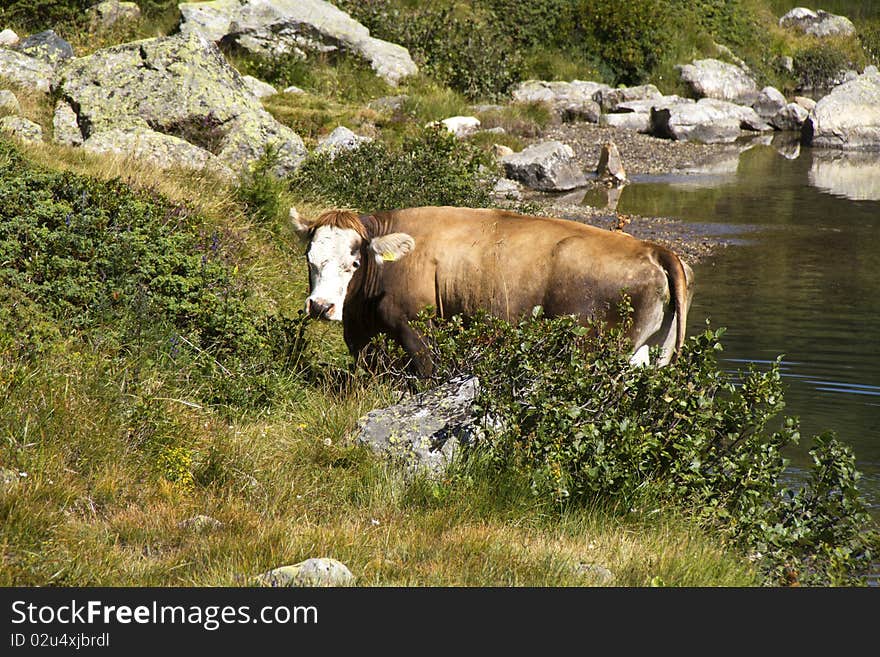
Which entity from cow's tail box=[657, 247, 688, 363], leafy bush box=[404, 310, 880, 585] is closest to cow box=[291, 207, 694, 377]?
cow's tail box=[657, 247, 688, 363]

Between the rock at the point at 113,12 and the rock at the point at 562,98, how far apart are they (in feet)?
36.7

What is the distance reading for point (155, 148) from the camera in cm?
1280

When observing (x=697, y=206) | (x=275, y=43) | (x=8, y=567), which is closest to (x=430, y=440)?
(x=8, y=567)

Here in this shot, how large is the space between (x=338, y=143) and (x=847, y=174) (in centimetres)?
1672

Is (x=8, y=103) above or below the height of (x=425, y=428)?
above

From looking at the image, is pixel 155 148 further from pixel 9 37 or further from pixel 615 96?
pixel 615 96

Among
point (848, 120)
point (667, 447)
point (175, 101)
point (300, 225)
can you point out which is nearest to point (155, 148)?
point (175, 101)

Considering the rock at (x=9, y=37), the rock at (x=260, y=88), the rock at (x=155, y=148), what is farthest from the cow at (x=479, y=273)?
the rock at (x=9, y=37)

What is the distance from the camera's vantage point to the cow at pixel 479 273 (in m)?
7.28

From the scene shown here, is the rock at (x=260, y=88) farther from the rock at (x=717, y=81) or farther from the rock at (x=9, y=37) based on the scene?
the rock at (x=717, y=81)

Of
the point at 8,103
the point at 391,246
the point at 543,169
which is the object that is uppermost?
the point at 391,246

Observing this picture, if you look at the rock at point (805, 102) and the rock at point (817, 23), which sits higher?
the rock at point (817, 23)

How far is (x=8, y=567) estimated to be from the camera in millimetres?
4180
